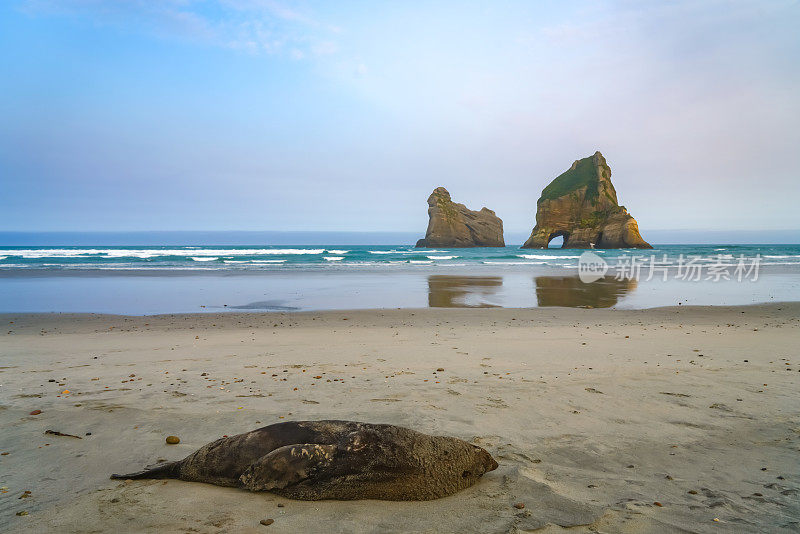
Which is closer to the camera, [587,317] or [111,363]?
[111,363]

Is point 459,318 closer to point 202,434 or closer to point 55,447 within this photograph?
point 202,434

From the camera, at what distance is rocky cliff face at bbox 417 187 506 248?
3570 inches

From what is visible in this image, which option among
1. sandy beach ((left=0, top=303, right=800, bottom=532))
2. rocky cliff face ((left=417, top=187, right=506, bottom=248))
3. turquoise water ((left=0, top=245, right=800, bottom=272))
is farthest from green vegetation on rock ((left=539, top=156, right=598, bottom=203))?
sandy beach ((left=0, top=303, right=800, bottom=532))

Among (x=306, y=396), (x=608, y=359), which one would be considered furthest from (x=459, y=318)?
(x=306, y=396)

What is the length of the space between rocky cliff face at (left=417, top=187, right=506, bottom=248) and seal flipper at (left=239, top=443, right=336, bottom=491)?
288 feet

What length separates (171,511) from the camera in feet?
9.20

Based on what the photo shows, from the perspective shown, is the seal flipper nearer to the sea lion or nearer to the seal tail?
the sea lion

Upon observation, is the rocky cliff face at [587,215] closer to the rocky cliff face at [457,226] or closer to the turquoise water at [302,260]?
the rocky cliff face at [457,226]

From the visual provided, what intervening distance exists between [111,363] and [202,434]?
3863 millimetres

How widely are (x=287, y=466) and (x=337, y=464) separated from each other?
1.04 feet

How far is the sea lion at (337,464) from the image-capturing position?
297 cm

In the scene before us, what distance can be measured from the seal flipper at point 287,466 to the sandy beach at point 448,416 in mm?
92

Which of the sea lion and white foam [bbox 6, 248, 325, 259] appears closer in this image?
the sea lion

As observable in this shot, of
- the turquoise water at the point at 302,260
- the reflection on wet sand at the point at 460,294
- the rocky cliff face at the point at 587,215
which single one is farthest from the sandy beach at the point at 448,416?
the rocky cliff face at the point at 587,215
